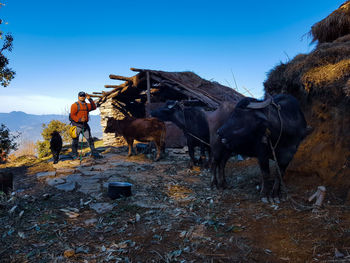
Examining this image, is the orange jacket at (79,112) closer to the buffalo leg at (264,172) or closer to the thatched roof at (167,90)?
the thatched roof at (167,90)

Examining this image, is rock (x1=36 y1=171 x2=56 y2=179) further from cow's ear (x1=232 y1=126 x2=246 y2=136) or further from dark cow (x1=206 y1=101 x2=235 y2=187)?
cow's ear (x1=232 y1=126 x2=246 y2=136)

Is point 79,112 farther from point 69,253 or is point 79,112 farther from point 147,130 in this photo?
point 69,253

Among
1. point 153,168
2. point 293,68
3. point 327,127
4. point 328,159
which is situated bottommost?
point 153,168

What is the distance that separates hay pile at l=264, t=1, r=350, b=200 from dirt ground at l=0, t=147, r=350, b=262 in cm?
39

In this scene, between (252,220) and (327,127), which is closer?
(252,220)

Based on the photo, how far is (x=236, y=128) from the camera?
3.80m

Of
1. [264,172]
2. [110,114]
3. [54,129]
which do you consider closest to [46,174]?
[264,172]

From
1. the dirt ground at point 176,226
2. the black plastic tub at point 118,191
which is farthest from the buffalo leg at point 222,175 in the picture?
the black plastic tub at point 118,191

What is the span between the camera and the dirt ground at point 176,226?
2.59 meters

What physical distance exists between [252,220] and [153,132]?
21.5 feet

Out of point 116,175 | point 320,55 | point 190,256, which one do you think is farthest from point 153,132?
point 190,256

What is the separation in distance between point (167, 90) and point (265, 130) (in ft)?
36.5

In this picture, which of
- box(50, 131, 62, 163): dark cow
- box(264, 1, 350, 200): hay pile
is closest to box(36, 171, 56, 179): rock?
box(50, 131, 62, 163): dark cow

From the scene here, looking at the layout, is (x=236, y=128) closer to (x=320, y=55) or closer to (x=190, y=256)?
(x=190, y=256)
